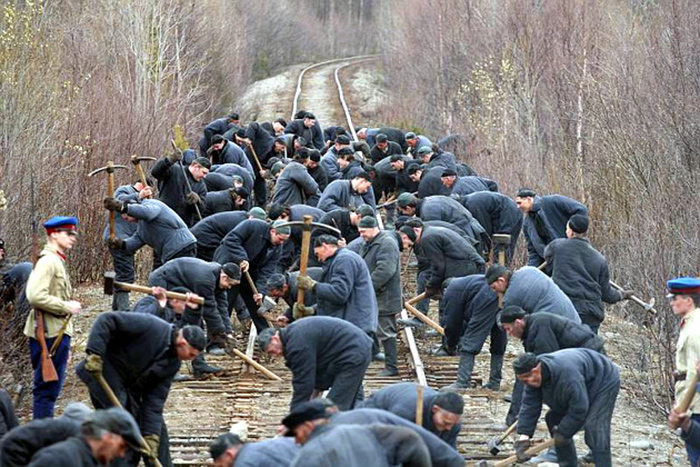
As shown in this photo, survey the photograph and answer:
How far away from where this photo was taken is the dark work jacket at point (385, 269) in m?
12.5

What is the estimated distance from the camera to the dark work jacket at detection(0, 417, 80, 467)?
7.25 meters

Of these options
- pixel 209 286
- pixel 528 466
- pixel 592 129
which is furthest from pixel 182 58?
pixel 528 466

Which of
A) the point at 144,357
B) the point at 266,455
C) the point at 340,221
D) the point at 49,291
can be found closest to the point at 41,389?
the point at 49,291

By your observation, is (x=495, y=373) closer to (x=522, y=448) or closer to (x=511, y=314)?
(x=511, y=314)

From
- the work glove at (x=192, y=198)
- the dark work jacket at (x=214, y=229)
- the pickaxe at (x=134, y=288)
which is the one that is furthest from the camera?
the work glove at (x=192, y=198)

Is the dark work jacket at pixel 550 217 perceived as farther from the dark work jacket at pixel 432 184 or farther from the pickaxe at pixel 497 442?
the pickaxe at pixel 497 442

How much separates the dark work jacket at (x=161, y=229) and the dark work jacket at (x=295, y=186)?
129 inches

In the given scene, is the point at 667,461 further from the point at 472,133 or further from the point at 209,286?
the point at 472,133

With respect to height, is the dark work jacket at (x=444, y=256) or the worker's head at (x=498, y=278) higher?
the worker's head at (x=498, y=278)

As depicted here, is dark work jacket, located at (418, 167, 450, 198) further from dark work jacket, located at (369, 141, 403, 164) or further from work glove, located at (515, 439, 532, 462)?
work glove, located at (515, 439, 532, 462)

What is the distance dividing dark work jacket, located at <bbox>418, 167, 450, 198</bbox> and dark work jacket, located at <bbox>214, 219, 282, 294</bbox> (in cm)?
442

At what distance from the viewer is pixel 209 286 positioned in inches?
474

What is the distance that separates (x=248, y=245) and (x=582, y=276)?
386 centimetres

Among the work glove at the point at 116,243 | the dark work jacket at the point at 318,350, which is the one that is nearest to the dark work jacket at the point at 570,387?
the dark work jacket at the point at 318,350
